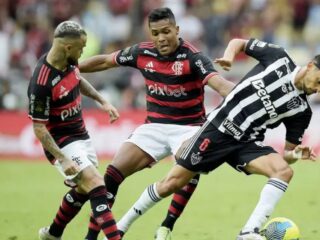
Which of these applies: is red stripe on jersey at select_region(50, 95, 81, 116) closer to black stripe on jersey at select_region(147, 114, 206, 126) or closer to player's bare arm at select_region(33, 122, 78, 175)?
player's bare arm at select_region(33, 122, 78, 175)

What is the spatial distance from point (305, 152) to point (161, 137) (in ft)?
6.13

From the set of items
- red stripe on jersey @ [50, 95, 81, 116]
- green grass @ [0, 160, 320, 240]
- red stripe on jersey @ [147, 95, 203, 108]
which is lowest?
green grass @ [0, 160, 320, 240]

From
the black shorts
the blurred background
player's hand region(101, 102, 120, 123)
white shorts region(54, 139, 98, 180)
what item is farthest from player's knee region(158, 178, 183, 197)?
the blurred background

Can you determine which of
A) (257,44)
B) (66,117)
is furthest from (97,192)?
(257,44)

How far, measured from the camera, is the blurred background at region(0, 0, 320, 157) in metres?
18.6

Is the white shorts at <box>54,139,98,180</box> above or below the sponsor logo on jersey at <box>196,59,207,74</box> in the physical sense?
below

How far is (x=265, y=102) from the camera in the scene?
8688 millimetres

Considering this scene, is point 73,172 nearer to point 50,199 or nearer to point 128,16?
point 50,199

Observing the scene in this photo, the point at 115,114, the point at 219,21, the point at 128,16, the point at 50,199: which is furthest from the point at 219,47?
the point at 115,114

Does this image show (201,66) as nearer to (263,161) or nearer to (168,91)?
(168,91)

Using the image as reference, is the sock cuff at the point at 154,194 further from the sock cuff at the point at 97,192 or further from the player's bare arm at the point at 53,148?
the player's bare arm at the point at 53,148

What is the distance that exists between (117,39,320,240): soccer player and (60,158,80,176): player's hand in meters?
0.97

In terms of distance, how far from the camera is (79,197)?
31.4 feet

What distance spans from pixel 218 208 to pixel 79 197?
149 inches
